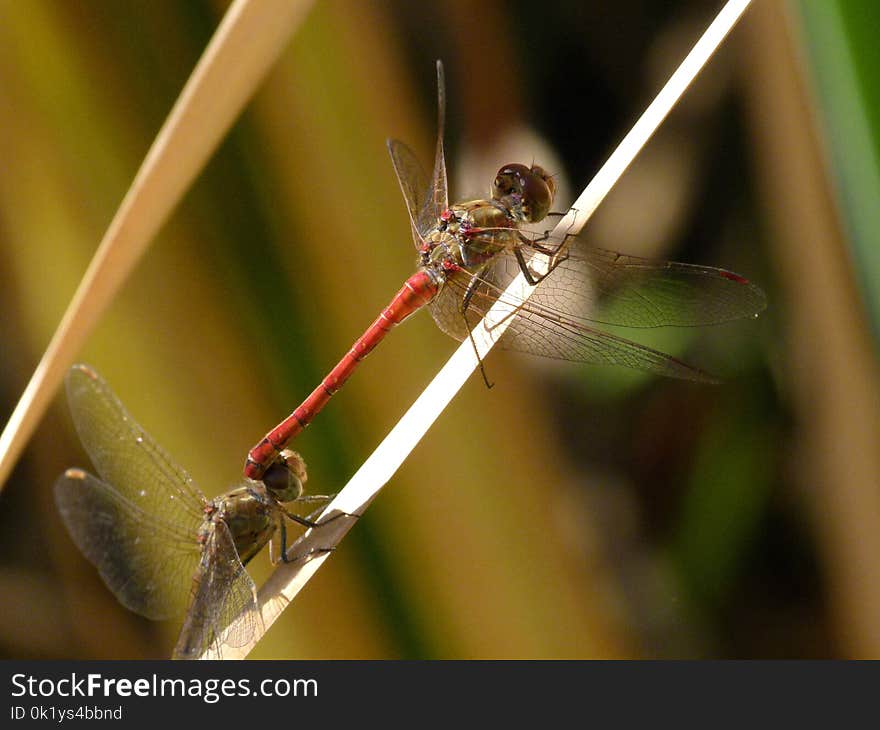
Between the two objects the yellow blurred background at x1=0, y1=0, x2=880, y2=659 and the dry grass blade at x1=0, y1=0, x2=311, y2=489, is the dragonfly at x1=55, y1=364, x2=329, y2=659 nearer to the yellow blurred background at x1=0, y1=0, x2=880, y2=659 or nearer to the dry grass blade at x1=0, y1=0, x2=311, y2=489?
the yellow blurred background at x1=0, y1=0, x2=880, y2=659

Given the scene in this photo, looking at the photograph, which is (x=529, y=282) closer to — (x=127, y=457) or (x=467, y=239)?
(x=467, y=239)

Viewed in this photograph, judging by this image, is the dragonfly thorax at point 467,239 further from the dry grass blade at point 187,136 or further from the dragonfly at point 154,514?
the dry grass blade at point 187,136

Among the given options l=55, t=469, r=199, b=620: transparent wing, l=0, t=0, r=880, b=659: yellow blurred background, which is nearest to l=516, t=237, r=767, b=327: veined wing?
l=0, t=0, r=880, b=659: yellow blurred background

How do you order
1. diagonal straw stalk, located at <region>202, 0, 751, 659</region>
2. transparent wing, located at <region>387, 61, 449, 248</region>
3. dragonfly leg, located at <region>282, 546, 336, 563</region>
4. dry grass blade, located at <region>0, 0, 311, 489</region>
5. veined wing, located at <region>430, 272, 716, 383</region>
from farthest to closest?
transparent wing, located at <region>387, 61, 449, 248</region> → veined wing, located at <region>430, 272, 716, 383</region> → dragonfly leg, located at <region>282, 546, 336, 563</region> → diagonal straw stalk, located at <region>202, 0, 751, 659</region> → dry grass blade, located at <region>0, 0, 311, 489</region>

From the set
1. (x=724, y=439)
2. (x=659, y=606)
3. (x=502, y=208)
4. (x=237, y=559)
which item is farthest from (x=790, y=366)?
(x=237, y=559)

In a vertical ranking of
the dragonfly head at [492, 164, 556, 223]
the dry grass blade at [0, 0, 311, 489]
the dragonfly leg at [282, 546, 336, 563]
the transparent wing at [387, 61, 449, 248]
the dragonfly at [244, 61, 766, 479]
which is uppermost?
the dry grass blade at [0, 0, 311, 489]

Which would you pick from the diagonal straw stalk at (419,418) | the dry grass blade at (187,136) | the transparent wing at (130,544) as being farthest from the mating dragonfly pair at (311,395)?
the dry grass blade at (187,136)

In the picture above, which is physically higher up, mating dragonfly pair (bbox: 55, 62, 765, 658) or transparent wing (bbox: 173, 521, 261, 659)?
mating dragonfly pair (bbox: 55, 62, 765, 658)
